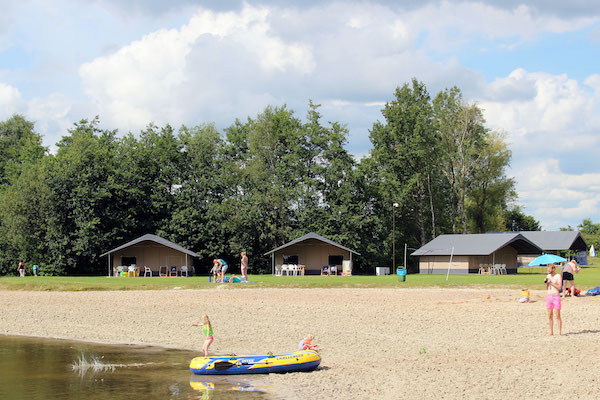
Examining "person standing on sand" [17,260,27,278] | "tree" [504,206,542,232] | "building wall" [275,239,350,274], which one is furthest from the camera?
"tree" [504,206,542,232]

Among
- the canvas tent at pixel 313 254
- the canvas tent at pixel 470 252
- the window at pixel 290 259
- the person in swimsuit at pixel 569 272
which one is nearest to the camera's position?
the person in swimsuit at pixel 569 272

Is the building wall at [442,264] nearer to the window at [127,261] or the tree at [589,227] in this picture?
the window at [127,261]

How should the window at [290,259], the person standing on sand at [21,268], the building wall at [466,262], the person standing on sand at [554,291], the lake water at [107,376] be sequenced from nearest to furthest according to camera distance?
the lake water at [107,376] → the person standing on sand at [554,291] → the person standing on sand at [21,268] → the building wall at [466,262] → the window at [290,259]

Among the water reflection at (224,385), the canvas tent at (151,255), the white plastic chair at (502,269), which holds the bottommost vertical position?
the water reflection at (224,385)

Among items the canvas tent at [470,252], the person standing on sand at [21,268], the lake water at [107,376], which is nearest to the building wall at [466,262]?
the canvas tent at [470,252]

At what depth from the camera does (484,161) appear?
69000 mm

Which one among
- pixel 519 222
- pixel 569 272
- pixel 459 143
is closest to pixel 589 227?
pixel 519 222

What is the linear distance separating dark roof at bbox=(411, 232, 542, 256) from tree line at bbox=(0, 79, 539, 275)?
5120mm

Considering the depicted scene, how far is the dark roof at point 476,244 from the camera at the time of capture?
5353 centimetres

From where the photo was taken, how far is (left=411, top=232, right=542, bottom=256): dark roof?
176 ft

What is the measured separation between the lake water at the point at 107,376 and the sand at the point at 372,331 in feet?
3.18

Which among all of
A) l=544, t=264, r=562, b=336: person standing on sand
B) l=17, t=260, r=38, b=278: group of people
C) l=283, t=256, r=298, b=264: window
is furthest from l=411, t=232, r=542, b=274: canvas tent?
l=544, t=264, r=562, b=336: person standing on sand

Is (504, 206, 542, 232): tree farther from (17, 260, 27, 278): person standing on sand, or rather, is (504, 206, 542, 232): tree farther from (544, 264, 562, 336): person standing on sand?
(544, 264, 562, 336): person standing on sand

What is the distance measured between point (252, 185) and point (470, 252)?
66.8 feet
